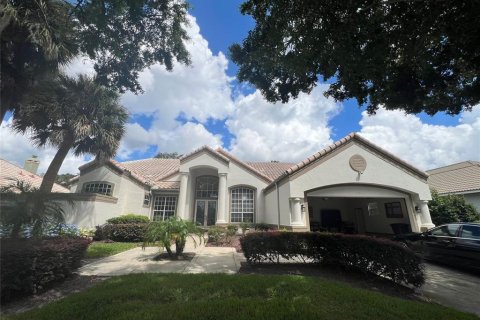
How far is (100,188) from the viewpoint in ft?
58.5

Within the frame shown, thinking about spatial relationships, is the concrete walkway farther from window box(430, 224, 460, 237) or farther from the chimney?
the chimney

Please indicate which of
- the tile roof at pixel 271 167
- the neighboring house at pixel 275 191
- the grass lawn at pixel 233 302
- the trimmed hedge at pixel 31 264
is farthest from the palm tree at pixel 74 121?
the tile roof at pixel 271 167

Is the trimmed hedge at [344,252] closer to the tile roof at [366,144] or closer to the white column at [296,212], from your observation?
the white column at [296,212]

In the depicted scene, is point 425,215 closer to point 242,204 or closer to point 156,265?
point 242,204

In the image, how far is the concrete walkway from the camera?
714 centimetres

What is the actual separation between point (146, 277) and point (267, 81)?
23.1 ft

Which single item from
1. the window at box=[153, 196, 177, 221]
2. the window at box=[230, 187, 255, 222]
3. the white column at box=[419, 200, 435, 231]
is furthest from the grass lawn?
the window at box=[153, 196, 177, 221]

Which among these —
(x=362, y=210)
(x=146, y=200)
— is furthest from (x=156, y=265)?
(x=362, y=210)

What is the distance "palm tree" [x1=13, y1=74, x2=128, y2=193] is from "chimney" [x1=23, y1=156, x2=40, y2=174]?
523 inches

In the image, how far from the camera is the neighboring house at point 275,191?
46.0 feet

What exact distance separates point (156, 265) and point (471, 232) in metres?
10.9

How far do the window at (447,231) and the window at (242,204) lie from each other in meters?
11.6

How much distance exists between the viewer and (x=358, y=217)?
800 inches

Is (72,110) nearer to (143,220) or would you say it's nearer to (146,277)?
(143,220)
